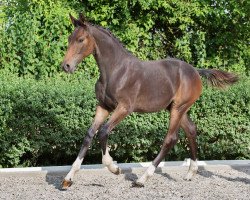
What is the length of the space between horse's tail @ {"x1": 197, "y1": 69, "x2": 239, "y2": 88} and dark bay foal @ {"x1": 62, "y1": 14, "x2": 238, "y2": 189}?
1.67 ft

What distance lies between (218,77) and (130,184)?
2.06 metres

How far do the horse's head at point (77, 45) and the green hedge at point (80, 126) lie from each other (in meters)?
2.06

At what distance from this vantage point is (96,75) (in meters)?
11.0

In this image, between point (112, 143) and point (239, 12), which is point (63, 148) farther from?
point (239, 12)

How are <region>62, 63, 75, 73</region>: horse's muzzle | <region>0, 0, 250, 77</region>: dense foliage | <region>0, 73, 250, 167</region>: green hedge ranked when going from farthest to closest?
<region>0, 0, 250, 77</region>: dense foliage < <region>0, 73, 250, 167</region>: green hedge < <region>62, 63, 75, 73</region>: horse's muzzle

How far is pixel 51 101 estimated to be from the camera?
328 inches

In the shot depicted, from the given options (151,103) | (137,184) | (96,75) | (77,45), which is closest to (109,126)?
(151,103)

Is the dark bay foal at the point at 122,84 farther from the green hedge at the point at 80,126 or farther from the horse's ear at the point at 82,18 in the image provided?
the green hedge at the point at 80,126

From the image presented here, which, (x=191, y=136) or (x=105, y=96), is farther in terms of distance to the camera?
(x=191, y=136)

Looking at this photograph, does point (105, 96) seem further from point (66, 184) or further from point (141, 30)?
point (141, 30)

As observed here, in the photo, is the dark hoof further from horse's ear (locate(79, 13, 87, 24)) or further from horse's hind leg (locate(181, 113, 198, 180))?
horse's ear (locate(79, 13, 87, 24))

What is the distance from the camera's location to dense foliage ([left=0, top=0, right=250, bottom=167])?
8344 mm

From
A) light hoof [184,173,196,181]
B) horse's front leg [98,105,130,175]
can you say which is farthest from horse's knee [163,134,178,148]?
horse's front leg [98,105,130,175]

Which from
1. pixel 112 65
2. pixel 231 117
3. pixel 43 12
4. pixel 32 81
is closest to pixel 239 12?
pixel 231 117
